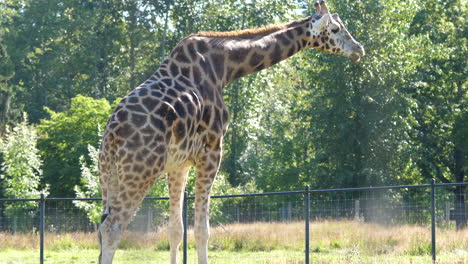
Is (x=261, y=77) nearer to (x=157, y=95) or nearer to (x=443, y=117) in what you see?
(x=443, y=117)

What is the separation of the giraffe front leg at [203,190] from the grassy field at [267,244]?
19.4ft

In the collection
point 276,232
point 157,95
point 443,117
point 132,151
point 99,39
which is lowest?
point 276,232

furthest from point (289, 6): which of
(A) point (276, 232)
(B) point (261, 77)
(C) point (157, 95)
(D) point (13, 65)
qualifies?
(C) point (157, 95)

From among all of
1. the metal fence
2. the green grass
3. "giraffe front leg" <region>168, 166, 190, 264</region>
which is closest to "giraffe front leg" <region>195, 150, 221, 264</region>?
"giraffe front leg" <region>168, 166, 190, 264</region>

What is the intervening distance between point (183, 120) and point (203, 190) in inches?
38.9

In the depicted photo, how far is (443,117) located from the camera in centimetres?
3619

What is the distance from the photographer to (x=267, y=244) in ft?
55.2

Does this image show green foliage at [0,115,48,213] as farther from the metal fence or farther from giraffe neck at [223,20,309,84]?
giraffe neck at [223,20,309,84]

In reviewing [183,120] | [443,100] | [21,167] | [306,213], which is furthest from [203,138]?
[443,100]

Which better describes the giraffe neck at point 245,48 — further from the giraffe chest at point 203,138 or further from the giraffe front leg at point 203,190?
the giraffe front leg at point 203,190

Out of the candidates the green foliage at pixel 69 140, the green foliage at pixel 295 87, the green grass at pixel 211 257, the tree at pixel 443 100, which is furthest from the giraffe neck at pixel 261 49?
the green foliage at pixel 69 140

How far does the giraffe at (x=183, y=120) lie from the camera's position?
23.9 ft

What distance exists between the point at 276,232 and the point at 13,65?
1359 inches

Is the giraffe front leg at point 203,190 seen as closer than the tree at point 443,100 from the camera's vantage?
Yes
